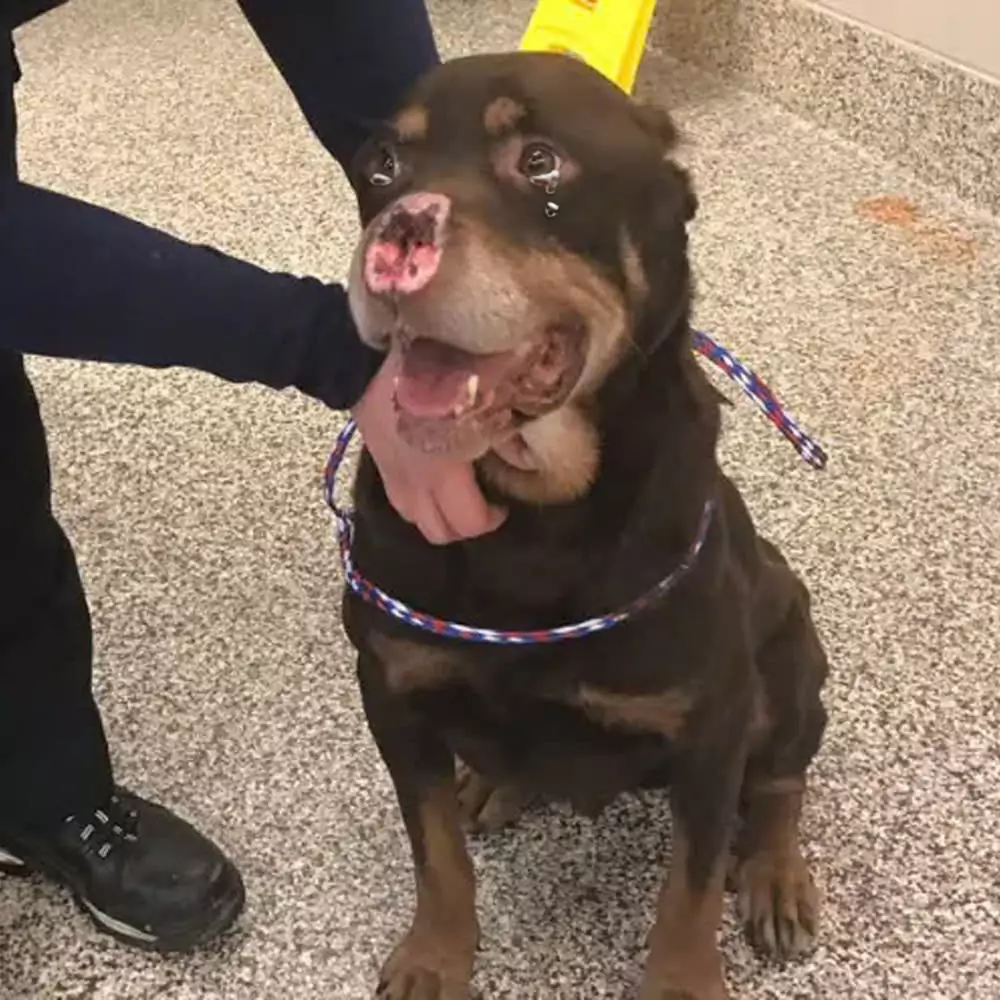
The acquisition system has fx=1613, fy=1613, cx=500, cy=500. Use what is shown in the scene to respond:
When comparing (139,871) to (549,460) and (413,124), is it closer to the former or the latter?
(549,460)

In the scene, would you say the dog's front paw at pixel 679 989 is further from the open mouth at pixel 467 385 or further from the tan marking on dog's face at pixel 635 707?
the open mouth at pixel 467 385

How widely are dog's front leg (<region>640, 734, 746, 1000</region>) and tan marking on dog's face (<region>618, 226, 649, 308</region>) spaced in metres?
0.33

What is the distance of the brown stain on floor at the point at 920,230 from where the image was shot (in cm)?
205

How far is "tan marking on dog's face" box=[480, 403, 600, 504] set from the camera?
0.97 m

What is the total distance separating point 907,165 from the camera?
2225mm

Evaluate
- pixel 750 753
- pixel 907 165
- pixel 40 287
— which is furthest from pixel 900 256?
pixel 40 287

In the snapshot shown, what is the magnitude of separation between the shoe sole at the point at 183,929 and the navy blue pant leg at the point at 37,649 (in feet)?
0.26

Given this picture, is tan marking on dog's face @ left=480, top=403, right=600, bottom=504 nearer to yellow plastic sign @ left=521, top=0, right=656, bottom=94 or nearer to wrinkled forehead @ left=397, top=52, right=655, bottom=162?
wrinkled forehead @ left=397, top=52, right=655, bottom=162

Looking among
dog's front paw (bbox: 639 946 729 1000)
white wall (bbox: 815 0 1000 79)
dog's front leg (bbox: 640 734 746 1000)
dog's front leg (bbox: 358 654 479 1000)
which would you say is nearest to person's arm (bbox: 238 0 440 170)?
dog's front leg (bbox: 358 654 479 1000)

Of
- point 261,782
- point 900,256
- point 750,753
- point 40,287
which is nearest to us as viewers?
point 40,287

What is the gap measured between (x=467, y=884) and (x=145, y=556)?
62 cm

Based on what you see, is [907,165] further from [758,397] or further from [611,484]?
[611,484]

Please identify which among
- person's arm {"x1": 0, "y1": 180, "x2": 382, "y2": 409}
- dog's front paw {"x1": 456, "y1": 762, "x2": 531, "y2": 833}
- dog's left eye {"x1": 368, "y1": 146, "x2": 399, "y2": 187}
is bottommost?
dog's front paw {"x1": 456, "y1": 762, "x2": 531, "y2": 833}

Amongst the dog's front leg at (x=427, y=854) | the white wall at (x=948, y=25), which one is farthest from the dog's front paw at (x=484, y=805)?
the white wall at (x=948, y=25)
